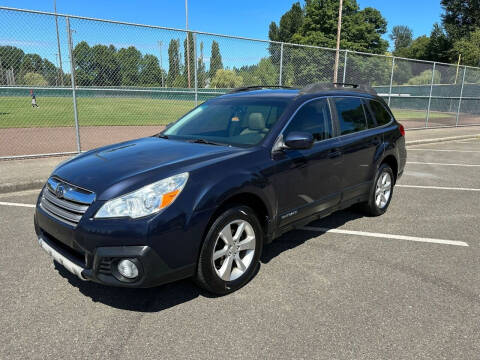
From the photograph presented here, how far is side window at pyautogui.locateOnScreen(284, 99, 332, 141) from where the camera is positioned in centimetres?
367

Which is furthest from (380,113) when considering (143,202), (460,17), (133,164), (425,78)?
(460,17)

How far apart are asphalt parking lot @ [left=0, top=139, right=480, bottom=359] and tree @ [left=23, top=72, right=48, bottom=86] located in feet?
14.7

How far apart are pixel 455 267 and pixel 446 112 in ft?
61.3

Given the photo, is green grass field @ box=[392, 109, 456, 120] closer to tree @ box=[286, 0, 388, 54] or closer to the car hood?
the car hood

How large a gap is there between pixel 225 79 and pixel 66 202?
8.08 metres

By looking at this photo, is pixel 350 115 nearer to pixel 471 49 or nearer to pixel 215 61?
pixel 215 61

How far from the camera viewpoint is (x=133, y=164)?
9.78ft

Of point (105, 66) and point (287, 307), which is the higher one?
point (105, 66)

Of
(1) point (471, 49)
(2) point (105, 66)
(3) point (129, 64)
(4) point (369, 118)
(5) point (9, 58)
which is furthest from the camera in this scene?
(1) point (471, 49)

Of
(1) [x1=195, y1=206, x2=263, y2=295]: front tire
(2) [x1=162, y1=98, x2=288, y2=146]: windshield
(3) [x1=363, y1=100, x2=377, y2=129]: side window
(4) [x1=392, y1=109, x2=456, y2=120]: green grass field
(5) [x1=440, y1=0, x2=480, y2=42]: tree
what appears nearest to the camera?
(1) [x1=195, y1=206, x2=263, y2=295]: front tire

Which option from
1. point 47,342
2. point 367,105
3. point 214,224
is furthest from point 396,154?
point 47,342

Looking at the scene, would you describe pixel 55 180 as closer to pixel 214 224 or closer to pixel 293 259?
pixel 214 224

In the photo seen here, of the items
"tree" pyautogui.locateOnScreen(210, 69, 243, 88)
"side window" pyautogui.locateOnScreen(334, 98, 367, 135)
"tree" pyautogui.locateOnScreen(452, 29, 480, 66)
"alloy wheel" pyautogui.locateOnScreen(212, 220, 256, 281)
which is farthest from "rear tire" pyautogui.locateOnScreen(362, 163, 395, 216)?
"tree" pyautogui.locateOnScreen(452, 29, 480, 66)

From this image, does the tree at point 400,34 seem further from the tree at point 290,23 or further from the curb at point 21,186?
the curb at point 21,186
